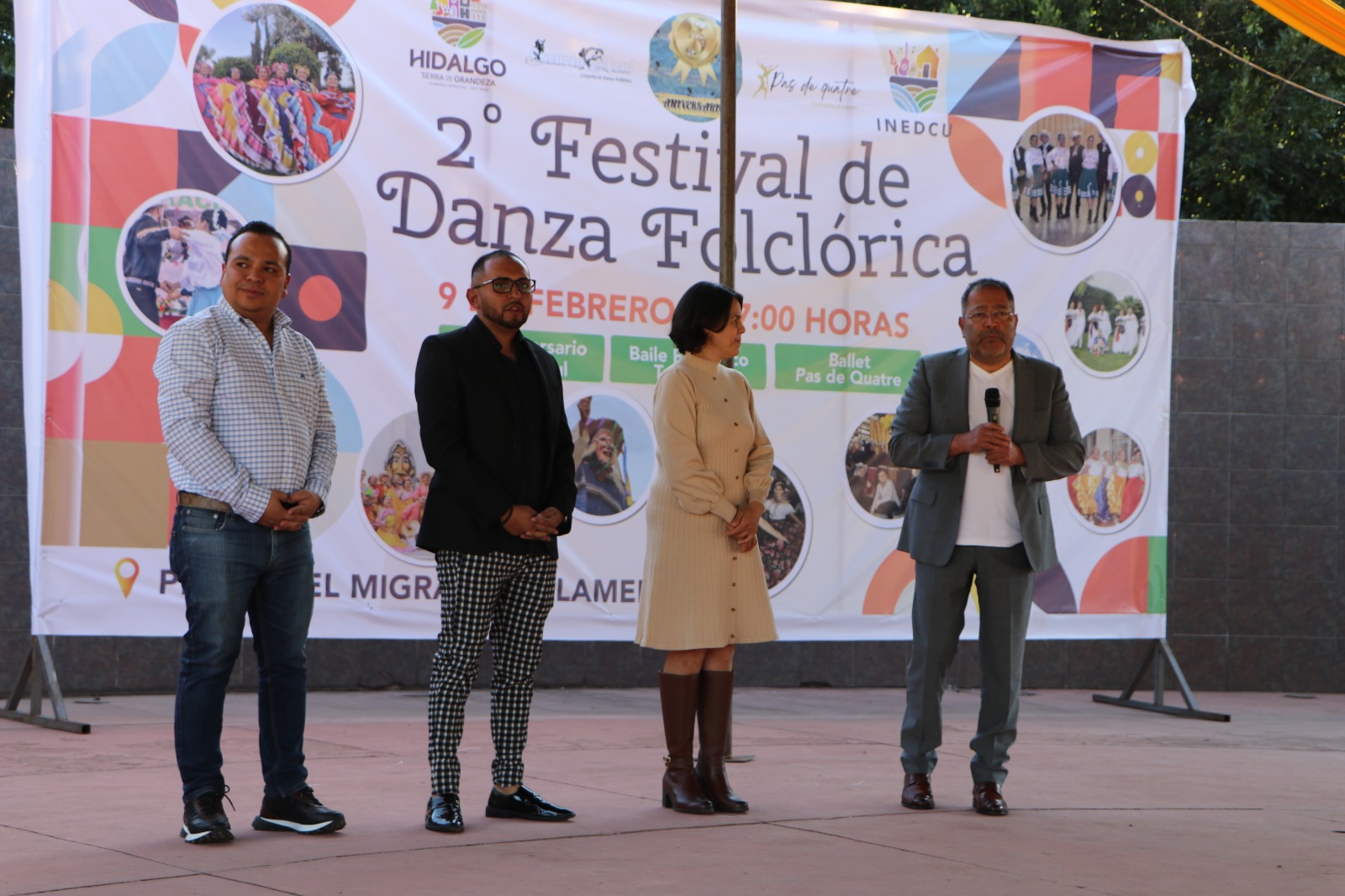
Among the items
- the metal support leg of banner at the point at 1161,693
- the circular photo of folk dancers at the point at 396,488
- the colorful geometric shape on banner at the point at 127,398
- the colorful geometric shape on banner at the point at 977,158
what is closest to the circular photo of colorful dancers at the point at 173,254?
the colorful geometric shape on banner at the point at 127,398

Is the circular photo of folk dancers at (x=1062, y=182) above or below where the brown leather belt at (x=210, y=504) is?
above

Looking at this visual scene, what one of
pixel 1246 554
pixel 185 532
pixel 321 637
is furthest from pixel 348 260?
pixel 1246 554

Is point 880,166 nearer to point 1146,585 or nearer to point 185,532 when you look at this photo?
point 1146,585

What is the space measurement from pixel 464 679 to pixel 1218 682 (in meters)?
5.82

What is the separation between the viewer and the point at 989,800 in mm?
4320

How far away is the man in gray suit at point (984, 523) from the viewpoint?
14.5ft

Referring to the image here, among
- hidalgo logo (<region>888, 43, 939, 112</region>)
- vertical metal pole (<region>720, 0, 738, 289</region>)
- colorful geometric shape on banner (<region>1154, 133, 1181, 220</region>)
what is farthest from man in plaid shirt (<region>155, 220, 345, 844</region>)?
colorful geometric shape on banner (<region>1154, 133, 1181, 220</region>)

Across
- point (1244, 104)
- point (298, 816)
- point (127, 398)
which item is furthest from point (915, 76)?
point (1244, 104)

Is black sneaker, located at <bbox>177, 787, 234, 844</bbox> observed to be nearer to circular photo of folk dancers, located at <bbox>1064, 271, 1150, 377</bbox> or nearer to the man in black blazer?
the man in black blazer

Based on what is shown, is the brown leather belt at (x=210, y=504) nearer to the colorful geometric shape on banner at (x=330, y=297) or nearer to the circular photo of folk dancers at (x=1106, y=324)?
the colorful geometric shape on banner at (x=330, y=297)

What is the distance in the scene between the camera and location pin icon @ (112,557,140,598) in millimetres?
5961

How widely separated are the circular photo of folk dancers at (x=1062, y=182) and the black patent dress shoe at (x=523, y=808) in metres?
4.39

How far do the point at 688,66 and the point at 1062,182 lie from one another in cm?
195

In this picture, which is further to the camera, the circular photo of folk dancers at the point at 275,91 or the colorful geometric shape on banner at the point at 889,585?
the colorful geometric shape on banner at the point at 889,585
